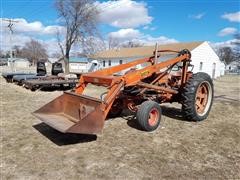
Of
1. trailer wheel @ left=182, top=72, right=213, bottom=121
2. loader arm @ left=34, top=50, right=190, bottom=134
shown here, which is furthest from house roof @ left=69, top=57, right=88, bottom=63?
loader arm @ left=34, top=50, right=190, bottom=134

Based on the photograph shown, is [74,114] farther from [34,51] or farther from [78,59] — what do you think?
[34,51]

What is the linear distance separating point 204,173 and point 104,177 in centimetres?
148

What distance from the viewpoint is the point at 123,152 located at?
445 cm

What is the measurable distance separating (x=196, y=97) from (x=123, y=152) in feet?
10.2

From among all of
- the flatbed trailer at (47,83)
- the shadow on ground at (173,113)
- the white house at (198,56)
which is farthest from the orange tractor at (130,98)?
the white house at (198,56)

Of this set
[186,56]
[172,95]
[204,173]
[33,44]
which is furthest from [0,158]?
[33,44]

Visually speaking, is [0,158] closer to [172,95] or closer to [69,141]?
[69,141]

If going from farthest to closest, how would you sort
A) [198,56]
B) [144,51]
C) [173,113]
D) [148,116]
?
[144,51], [198,56], [173,113], [148,116]

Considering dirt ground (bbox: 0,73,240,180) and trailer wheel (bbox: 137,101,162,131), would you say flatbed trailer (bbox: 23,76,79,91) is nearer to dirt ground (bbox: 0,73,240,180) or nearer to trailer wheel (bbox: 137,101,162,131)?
dirt ground (bbox: 0,73,240,180)

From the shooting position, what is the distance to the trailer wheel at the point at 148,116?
5441mm

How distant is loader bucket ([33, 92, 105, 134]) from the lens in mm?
4385

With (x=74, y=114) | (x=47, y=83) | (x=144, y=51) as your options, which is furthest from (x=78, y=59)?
(x=74, y=114)

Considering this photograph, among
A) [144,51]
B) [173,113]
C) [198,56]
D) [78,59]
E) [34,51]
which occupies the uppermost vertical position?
[34,51]

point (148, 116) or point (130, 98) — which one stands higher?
point (130, 98)
